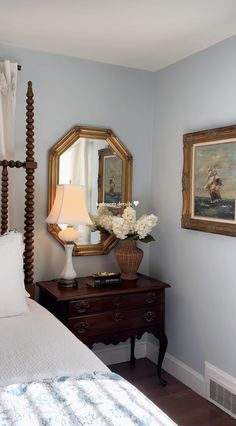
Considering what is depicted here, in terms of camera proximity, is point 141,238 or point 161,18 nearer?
point 161,18

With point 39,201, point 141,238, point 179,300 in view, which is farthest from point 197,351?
point 39,201

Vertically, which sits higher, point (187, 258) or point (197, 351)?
point (187, 258)

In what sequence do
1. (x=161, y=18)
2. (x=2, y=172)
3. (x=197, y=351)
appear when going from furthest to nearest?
(x=197, y=351)
(x=2, y=172)
(x=161, y=18)

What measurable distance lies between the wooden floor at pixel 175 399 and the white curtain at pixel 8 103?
6.14ft

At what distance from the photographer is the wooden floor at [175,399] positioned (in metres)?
2.43

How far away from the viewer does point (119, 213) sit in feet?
10.4

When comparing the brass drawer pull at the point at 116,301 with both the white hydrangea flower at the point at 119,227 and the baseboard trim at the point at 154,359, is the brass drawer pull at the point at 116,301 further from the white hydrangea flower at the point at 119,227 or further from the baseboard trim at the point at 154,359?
the baseboard trim at the point at 154,359

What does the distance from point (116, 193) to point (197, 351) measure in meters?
1.34

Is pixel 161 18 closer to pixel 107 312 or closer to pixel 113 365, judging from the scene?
pixel 107 312

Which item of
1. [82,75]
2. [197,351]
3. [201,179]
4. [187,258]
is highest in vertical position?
[82,75]

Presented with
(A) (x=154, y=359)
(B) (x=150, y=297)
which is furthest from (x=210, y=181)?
(A) (x=154, y=359)

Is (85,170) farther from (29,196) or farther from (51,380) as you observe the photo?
(51,380)

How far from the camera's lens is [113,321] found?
2650mm

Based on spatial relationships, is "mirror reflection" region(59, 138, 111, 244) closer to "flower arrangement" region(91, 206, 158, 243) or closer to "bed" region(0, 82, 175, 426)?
"flower arrangement" region(91, 206, 158, 243)
